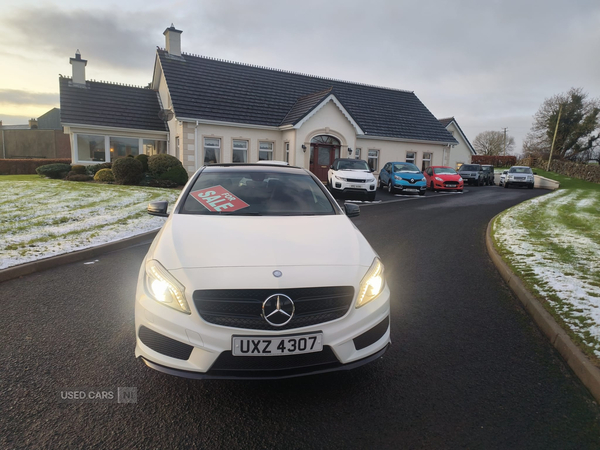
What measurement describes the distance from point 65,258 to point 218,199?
12.9 feet

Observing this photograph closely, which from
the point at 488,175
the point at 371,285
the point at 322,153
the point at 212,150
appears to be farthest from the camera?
the point at 488,175

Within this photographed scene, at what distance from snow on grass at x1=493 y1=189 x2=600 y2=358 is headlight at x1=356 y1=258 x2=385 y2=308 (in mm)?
2068

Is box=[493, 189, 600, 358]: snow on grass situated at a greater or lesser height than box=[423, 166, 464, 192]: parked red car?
lesser

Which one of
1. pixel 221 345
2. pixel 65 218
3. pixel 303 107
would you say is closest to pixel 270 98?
pixel 303 107

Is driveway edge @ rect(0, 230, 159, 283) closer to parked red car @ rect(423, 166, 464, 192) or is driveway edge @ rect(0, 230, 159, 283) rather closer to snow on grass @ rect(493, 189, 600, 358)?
snow on grass @ rect(493, 189, 600, 358)

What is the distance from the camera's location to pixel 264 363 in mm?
2619

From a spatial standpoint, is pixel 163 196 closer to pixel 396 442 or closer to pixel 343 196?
pixel 343 196

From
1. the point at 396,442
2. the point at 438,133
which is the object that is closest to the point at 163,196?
the point at 396,442

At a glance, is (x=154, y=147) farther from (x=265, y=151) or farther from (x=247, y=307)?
(x=247, y=307)

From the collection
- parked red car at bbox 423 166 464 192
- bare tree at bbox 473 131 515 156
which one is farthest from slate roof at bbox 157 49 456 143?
bare tree at bbox 473 131 515 156

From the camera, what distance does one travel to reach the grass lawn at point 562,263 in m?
4.14

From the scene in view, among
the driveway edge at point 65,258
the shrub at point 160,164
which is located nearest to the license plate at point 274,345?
the driveway edge at point 65,258

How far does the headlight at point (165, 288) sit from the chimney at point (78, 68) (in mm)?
27943

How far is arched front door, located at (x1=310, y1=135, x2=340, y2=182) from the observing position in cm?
2397
